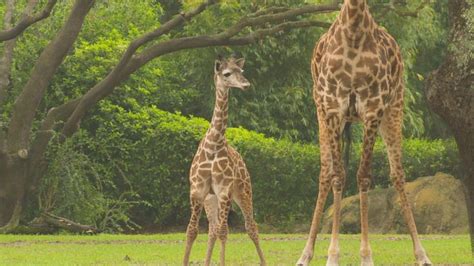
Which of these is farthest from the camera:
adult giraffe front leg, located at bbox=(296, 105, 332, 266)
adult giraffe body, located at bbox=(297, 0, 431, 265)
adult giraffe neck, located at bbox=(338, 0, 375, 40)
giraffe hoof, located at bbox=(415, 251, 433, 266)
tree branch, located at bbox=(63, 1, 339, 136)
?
tree branch, located at bbox=(63, 1, 339, 136)

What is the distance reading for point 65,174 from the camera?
2388 centimetres

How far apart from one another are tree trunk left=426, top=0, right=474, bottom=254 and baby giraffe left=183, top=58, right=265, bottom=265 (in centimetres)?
223

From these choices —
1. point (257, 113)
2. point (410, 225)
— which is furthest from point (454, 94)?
point (257, 113)

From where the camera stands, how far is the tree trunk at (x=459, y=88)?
501 inches

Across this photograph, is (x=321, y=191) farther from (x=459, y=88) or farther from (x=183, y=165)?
(x=183, y=165)

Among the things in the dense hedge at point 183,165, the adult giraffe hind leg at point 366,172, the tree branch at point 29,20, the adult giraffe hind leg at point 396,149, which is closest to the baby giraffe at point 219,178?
the adult giraffe hind leg at point 396,149

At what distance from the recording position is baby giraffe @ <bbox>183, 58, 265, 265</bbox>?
1265 centimetres

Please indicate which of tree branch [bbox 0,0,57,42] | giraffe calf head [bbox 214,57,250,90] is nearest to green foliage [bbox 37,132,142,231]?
tree branch [bbox 0,0,57,42]

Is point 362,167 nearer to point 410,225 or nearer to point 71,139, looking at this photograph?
point 410,225

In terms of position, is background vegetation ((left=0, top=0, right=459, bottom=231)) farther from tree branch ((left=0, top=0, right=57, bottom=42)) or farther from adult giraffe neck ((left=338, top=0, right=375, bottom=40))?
adult giraffe neck ((left=338, top=0, right=375, bottom=40))

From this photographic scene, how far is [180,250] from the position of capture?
17.5 metres

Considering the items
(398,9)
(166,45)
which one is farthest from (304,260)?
(166,45)

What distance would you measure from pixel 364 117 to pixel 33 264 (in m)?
5.29

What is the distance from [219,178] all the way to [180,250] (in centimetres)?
491
